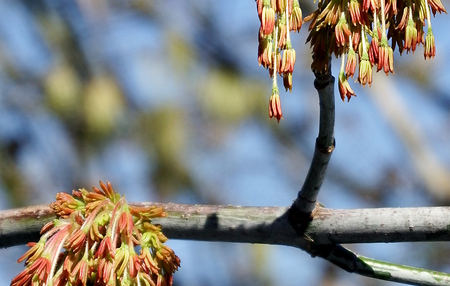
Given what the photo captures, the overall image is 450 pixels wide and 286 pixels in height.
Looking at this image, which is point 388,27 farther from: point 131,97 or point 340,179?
point 340,179

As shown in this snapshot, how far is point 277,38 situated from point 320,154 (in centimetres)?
32

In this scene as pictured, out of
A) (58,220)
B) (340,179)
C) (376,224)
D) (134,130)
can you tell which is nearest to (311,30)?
(376,224)

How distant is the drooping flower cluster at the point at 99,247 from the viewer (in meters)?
1.43

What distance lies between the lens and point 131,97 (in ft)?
16.7

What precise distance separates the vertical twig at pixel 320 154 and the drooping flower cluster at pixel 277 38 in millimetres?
83

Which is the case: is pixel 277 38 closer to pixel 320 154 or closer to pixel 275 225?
pixel 320 154

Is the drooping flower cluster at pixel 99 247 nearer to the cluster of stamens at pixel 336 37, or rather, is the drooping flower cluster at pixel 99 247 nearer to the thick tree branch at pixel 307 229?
the thick tree branch at pixel 307 229

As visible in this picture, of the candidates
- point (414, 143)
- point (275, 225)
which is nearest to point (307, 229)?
point (275, 225)

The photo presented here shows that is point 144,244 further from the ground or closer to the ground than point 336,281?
further from the ground

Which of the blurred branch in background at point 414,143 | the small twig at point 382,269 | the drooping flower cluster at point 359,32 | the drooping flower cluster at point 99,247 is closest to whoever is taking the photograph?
the drooping flower cluster at point 359,32

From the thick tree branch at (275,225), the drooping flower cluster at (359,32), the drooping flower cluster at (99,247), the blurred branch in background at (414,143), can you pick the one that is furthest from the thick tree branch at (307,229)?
the blurred branch in background at (414,143)

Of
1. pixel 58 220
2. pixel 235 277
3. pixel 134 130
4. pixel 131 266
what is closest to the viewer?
pixel 131 266

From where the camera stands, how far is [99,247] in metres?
1.45

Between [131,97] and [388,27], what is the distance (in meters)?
3.95
